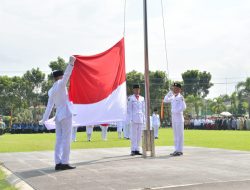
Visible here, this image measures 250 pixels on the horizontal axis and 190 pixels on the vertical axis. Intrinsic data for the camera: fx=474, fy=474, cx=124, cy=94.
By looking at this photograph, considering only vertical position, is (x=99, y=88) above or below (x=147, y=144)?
above

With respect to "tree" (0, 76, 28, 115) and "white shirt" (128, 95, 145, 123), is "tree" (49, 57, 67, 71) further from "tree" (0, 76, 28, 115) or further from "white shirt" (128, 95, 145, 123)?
"white shirt" (128, 95, 145, 123)

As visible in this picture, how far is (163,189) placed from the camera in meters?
6.93

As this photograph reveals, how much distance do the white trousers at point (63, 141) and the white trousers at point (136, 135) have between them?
145 inches

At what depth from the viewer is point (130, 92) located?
6844cm

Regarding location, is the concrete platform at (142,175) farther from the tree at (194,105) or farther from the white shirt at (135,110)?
the tree at (194,105)

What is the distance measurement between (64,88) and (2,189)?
2.99 metres

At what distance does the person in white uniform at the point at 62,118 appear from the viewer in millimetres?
9984

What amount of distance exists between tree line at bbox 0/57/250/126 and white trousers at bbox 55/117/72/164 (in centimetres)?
4842

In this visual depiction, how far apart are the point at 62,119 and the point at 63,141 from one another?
47cm

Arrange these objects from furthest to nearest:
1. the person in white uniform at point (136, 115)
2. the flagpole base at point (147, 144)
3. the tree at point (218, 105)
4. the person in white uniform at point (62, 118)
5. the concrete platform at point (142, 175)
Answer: the tree at point (218, 105), the person in white uniform at point (136, 115), the flagpole base at point (147, 144), the person in white uniform at point (62, 118), the concrete platform at point (142, 175)

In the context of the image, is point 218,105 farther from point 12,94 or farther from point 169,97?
point 169,97

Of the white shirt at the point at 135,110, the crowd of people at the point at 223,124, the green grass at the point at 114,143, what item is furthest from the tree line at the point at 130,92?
the white shirt at the point at 135,110

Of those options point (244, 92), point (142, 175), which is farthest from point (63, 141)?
point (244, 92)

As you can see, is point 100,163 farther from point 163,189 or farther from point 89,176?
point 163,189
